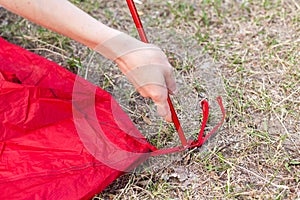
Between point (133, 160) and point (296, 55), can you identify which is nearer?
point (133, 160)

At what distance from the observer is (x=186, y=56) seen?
1.45 meters

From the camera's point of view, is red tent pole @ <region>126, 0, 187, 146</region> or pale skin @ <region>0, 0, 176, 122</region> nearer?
pale skin @ <region>0, 0, 176, 122</region>

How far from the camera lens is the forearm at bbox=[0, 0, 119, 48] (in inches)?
34.7

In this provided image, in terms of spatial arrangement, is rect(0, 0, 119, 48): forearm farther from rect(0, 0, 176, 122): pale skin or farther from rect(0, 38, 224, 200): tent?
rect(0, 38, 224, 200): tent

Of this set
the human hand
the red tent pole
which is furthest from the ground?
the human hand

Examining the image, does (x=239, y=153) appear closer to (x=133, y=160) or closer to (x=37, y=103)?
(x=133, y=160)

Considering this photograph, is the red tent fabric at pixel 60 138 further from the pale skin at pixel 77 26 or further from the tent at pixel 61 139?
the pale skin at pixel 77 26

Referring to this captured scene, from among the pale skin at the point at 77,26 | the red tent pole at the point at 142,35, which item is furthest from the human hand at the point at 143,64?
the red tent pole at the point at 142,35

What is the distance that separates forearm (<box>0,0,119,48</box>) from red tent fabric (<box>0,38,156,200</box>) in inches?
14.3

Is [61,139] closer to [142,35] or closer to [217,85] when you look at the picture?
[142,35]

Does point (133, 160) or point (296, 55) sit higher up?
point (296, 55)

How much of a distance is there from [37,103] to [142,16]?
23.9 inches

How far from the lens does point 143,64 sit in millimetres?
868

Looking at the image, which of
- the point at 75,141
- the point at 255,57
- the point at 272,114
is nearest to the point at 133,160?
the point at 75,141
